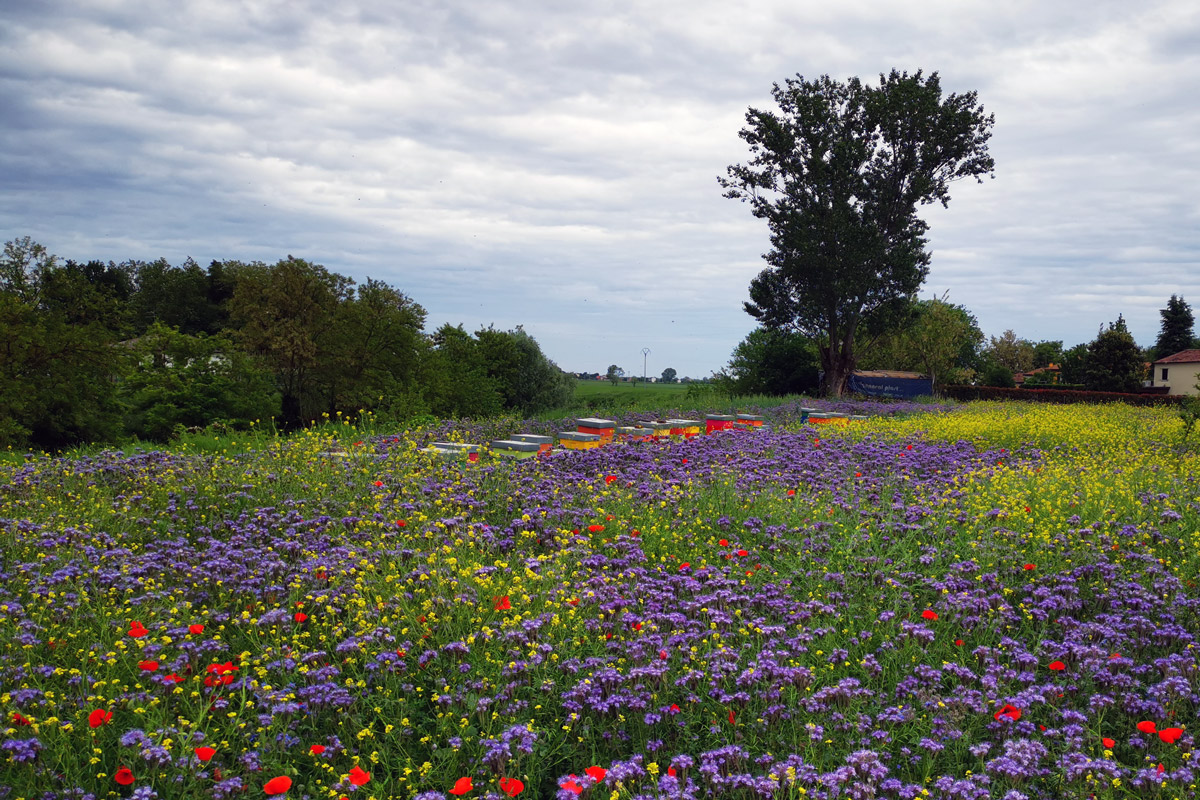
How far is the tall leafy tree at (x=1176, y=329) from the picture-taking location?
199ft

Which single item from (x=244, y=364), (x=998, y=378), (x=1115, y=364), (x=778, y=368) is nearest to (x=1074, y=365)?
(x=1115, y=364)

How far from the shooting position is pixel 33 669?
12.5 ft

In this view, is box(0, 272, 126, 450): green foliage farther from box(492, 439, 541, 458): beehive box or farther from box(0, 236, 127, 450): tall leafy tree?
box(492, 439, 541, 458): beehive box

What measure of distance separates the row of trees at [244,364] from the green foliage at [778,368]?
40.9 ft

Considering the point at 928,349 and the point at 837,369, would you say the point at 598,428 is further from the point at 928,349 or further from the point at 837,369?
the point at 928,349

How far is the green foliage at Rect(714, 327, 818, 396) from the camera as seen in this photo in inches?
1384

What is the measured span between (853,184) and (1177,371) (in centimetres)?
4176

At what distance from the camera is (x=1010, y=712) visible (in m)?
3.62

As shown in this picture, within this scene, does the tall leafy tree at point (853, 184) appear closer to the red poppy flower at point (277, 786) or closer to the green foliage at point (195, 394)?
the green foliage at point (195, 394)

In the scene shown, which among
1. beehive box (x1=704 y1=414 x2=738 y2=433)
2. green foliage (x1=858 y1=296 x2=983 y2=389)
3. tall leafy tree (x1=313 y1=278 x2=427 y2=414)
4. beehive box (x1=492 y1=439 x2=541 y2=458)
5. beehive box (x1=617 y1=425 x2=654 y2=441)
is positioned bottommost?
beehive box (x1=492 y1=439 x2=541 y2=458)

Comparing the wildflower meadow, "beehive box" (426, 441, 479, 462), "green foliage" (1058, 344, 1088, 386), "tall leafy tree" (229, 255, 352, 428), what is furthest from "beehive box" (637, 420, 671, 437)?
"green foliage" (1058, 344, 1088, 386)

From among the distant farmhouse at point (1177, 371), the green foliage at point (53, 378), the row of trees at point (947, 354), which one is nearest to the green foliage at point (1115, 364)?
the row of trees at point (947, 354)

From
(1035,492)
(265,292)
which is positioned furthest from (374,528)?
(265,292)

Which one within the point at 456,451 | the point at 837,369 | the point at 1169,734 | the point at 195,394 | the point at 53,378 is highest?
the point at 837,369
